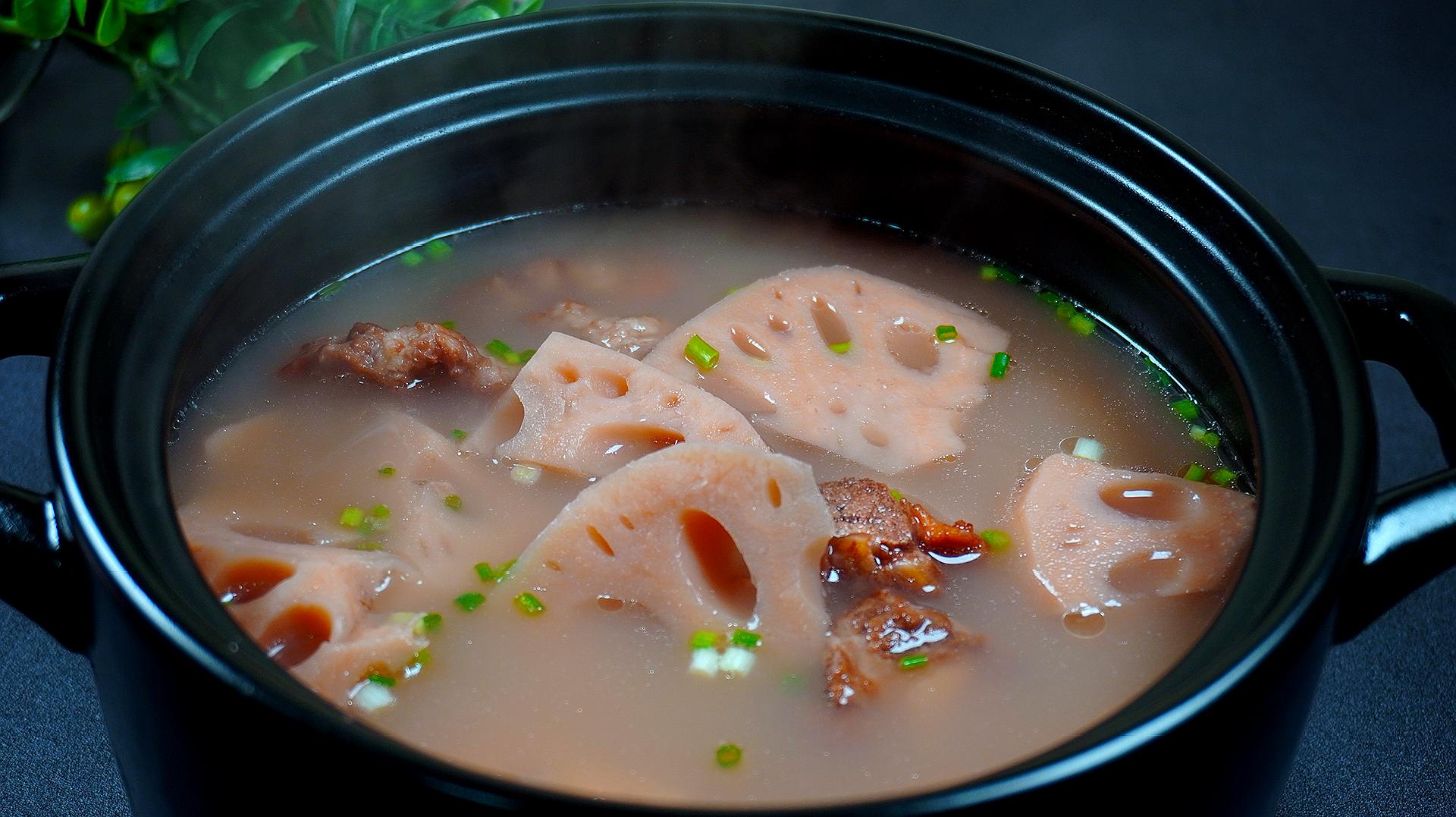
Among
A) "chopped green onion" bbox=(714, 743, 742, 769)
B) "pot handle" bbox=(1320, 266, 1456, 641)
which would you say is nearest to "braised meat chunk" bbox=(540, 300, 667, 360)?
"chopped green onion" bbox=(714, 743, 742, 769)

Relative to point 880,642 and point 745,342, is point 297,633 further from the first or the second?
point 745,342

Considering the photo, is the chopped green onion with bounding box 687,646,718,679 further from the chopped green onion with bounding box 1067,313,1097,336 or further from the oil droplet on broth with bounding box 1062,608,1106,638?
the chopped green onion with bounding box 1067,313,1097,336

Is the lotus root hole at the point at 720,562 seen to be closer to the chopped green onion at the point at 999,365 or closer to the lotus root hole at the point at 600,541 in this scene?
the lotus root hole at the point at 600,541

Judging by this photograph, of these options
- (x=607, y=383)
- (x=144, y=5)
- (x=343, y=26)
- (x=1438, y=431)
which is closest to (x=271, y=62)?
(x=343, y=26)

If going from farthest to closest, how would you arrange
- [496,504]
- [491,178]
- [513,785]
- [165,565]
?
[491,178] → [496,504] → [165,565] → [513,785]

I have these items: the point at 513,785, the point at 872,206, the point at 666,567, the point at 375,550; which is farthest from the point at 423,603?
the point at 872,206

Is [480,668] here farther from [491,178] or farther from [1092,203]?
[1092,203]
